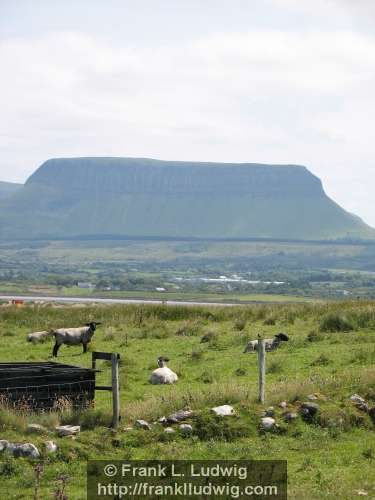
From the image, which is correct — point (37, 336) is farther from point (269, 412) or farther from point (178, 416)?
point (269, 412)

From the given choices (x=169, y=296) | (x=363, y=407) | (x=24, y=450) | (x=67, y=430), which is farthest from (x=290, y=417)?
(x=169, y=296)

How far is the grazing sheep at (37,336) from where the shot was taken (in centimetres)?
3741

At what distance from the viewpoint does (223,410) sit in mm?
18719

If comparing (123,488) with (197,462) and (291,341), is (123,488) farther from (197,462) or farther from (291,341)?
(291,341)

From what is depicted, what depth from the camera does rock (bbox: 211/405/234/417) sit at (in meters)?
18.6

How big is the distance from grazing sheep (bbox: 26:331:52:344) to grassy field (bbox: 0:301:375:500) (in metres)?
0.77

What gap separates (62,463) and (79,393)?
5.00 m

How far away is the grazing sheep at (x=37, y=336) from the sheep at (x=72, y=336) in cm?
346

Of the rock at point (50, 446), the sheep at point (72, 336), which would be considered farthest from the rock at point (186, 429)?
the sheep at point (72, 336)

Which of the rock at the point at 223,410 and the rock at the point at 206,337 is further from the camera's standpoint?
the rock at the point at 206,337

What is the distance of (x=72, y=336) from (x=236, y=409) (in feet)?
Result: 52.3

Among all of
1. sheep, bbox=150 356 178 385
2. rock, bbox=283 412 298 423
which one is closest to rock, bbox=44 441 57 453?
rock, bbox=283 412 298 423

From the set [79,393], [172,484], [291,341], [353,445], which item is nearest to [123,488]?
[172,484]

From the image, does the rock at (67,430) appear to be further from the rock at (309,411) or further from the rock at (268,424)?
the rock at (309,411)
